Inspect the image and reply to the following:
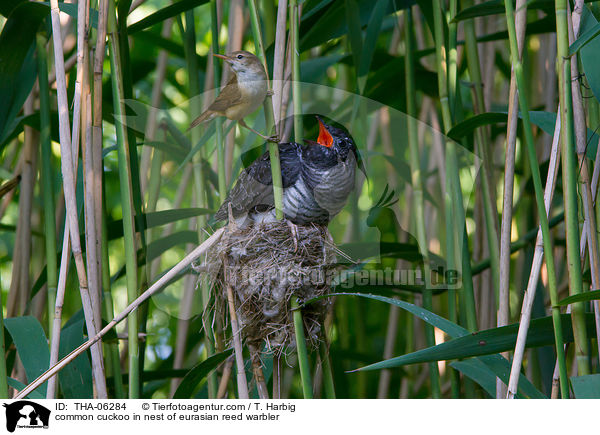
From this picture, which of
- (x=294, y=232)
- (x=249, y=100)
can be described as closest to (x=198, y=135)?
(x=249, y=100)

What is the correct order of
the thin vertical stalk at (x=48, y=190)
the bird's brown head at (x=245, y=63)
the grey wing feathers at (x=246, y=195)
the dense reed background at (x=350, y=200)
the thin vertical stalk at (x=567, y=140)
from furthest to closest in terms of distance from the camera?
the grey wing feathers at (x=246, y=195)
the thin vertical stalk at (x=48, y=190)
the bird's brown head at (x=245, y=63)
the dense reed background at (x=350, y=200)
the thin vertical stalk at (x=567, y=140)

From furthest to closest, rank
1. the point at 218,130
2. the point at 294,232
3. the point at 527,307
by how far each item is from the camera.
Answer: the point at 294,232
the point at 218,130
the point at 527,307

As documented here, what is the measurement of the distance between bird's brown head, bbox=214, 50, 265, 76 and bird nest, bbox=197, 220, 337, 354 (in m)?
0.34

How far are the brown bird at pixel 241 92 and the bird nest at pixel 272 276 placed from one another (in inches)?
10.7

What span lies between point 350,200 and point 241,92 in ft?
1.49

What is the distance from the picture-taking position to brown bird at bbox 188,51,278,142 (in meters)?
1.08

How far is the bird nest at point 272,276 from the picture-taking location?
4.04 ft

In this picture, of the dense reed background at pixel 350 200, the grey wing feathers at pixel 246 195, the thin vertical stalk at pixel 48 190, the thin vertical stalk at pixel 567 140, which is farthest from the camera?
the grey wing feathers at pixel 246 195

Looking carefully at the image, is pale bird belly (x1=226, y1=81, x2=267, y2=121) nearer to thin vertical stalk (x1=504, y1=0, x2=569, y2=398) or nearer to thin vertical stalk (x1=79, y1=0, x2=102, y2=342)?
thin vertical stalk (x1=79, y1=0, x2=102, y2=342)

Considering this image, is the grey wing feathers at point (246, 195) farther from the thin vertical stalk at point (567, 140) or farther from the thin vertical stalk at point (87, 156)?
the thin vertical stalk at point (567, 140)

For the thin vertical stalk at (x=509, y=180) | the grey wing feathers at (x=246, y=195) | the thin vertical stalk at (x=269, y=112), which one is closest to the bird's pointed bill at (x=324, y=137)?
the grey wing feathers at (x=246, y=195)

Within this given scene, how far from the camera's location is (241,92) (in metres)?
1.12

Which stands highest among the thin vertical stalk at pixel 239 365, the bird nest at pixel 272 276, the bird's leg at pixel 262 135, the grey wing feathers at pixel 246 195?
the bird's leg at pixel 262 135

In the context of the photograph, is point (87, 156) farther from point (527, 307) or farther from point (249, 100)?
point (527, 307)
